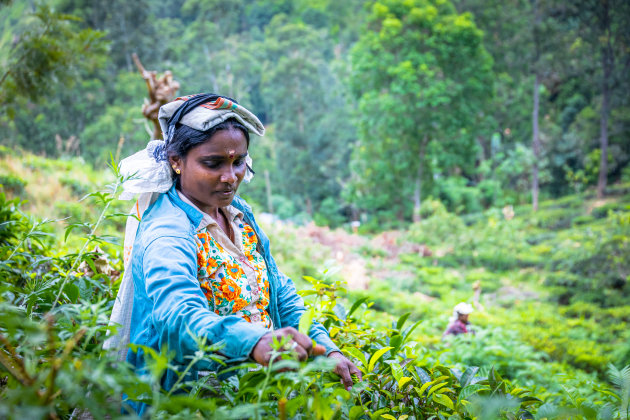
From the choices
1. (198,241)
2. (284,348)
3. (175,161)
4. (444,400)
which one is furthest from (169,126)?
(444,400)

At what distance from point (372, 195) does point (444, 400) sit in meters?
20.5

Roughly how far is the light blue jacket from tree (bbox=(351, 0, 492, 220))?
17535 mm

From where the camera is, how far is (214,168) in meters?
1.56

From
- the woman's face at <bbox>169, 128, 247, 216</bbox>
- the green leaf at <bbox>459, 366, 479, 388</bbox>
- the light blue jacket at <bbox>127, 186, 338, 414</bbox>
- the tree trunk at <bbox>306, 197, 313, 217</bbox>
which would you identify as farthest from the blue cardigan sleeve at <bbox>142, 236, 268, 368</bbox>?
the tree trunk at <bbox>306, 197, 313, 217</bbox>

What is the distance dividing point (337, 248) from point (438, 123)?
30.1 ft

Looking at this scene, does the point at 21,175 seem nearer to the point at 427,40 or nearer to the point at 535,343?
the point at 535,343

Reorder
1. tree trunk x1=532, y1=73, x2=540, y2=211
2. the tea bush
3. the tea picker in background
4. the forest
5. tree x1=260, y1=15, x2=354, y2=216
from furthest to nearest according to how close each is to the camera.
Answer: tree x1=260, y1=15, x2=354, y2=216 → tree trunk x1=532, y1=73, x2=540, y2=211 → the tea picker in background → the forest → the tea bush

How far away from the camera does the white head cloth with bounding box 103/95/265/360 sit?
4.95ft

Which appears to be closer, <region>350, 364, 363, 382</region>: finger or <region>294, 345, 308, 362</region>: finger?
<region>294, 345, 308, 362</region>: finger

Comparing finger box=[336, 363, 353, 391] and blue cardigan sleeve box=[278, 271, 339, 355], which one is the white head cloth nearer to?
blue cardigan sleeve box=[278, 271, 339, 355]

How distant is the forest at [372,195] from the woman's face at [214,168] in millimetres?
235

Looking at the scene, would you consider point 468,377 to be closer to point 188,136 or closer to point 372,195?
point 188,136

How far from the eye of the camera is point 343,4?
36.4m

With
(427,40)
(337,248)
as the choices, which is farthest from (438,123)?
(337,248)
